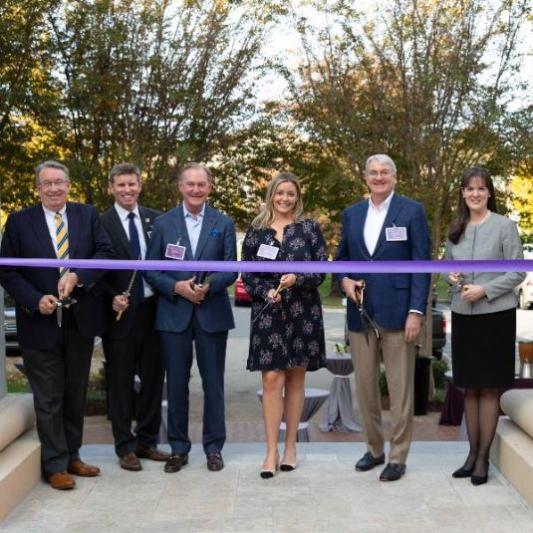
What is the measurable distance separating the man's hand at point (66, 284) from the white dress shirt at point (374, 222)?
5.42 ft

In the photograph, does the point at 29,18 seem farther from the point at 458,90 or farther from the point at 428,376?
the point at 428,376

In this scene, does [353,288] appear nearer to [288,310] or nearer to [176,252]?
[288,310]

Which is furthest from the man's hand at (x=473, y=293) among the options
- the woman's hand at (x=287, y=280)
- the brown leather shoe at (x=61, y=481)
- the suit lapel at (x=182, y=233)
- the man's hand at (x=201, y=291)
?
the brown leather shoe at (x=61, y=481)

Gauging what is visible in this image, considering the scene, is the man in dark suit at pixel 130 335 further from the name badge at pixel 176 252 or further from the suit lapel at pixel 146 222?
the name badge at pixel 176 252

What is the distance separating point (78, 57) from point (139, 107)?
97 centimetres

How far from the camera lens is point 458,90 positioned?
43.1ft

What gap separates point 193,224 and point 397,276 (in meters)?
1.27

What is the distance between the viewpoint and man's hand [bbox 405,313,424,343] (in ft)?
19.5

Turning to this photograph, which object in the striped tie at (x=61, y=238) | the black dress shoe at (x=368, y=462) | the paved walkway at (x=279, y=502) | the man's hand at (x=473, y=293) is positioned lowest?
the paved walkway at (x=279, y=502)

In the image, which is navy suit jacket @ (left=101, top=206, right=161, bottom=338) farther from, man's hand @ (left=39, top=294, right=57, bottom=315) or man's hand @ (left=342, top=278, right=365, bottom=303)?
man's hand @ (left=342, top=278, right=365, bottom=303)

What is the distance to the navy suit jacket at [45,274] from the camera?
5848 millimetres

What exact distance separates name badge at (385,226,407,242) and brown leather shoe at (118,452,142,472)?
6.45 feet

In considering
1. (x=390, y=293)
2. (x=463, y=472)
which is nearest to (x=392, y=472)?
(x=463, y=472)

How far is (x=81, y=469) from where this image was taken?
6156mm
